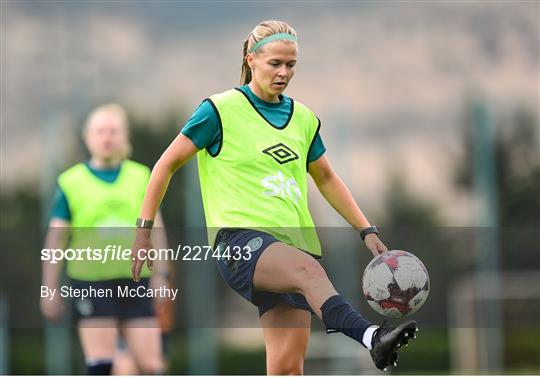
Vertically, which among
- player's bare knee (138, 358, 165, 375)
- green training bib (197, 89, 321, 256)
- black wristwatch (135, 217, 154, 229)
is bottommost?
player's bare knee (138, 358, 165, 375)

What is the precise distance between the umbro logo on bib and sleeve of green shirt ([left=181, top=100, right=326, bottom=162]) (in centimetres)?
24

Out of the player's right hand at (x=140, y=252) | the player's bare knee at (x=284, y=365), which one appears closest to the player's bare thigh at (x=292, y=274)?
the player's bare knee at (x=284, y=365)

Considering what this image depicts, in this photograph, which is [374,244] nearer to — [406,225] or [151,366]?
[151,366]

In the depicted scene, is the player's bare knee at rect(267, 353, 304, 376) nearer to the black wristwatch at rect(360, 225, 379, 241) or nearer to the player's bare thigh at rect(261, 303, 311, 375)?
the player's bare thigh at rect(261, 303, 311, 375)

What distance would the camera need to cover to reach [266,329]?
512cm

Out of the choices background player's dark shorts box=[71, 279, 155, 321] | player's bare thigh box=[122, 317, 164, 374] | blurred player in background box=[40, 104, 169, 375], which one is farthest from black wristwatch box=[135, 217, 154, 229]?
player's bare thigh box=[122, 317, 164, 374]

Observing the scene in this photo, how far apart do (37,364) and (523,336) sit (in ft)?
29.7

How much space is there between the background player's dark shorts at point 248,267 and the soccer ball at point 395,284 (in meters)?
0.33

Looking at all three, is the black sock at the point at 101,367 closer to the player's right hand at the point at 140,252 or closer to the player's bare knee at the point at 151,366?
the player's bare knee at the point at 151,366

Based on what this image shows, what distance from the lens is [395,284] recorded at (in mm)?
5066

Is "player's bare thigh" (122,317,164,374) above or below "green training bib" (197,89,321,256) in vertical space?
below

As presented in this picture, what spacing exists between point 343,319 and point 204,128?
1090mm

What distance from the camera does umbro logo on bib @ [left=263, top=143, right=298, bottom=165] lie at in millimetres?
5074

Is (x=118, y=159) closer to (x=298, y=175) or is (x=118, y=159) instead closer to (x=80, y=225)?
(x=80, y=225)
